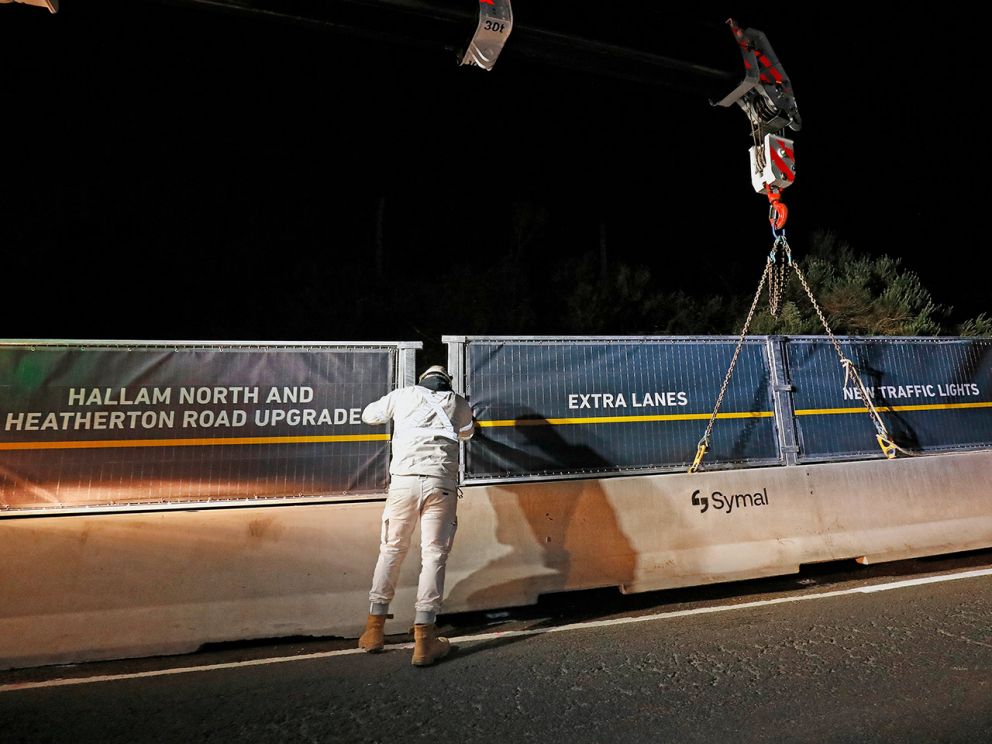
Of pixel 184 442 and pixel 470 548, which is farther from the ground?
pixel 184 442

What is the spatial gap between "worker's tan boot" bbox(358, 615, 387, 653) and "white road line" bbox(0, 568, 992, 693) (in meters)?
0.14

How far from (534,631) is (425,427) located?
1.78 metres

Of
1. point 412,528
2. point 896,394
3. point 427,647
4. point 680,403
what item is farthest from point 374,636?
point 896,394

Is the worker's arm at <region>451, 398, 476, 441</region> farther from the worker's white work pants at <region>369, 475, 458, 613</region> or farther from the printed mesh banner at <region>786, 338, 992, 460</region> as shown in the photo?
the printed mesh banner at <region>786, 338, 992, 460</region>

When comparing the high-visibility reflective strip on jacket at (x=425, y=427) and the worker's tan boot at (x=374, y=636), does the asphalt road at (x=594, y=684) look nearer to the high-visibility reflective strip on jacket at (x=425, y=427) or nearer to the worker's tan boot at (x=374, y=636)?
the worker's tan boot at (x=374, y=636)

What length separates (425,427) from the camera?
4.12 metres

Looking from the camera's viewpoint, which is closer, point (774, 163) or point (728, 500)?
point (728, 500)

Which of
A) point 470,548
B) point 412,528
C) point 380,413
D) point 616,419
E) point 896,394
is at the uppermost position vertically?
point 896,394

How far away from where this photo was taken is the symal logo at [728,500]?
511 centimetres

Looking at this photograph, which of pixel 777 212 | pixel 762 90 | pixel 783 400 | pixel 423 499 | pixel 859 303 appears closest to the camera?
pixel 423 499

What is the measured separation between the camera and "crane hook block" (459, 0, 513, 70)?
4.73 meters

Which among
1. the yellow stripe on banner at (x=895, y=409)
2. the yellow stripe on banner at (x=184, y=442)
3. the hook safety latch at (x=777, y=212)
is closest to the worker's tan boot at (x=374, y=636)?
the yellow stripe on banner at (x=184, y=442)

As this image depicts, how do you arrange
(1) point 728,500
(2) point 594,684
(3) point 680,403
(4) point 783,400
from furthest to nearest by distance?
(4) point 783,400 → (3) point 680,403 → (1) point 728,500 → (2) point 594,684

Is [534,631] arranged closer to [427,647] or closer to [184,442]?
[427,647]
